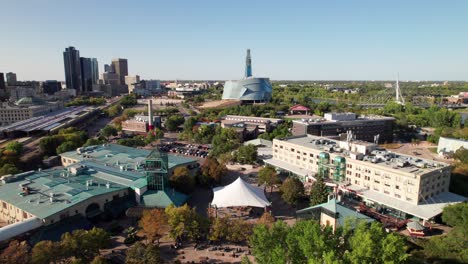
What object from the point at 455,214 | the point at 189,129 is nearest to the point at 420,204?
the point at 455,214

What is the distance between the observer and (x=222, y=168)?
162ft

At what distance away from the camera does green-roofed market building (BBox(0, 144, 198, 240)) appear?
1341 inches

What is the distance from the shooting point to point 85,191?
37938 mm

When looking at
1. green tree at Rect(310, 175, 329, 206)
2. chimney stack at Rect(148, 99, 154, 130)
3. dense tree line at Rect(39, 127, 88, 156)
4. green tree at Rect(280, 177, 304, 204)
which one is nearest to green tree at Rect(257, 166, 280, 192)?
green tree at Rect(280, 177, 304, 204)

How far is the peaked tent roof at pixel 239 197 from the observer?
38.1 m

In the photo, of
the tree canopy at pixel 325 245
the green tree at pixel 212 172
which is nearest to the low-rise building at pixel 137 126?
the green tree at pixel 212 172

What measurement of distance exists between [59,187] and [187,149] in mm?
37546

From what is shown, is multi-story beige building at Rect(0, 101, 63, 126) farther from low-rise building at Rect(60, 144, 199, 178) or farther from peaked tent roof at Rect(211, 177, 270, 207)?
peaked tent roof at Rect(211, 177, 270, 207)

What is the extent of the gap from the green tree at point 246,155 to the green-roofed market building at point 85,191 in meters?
15.9

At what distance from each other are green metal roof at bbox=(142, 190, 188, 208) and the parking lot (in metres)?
28.1

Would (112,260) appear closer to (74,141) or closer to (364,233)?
(364,233)

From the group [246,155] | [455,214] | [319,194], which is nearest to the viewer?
[455,214]

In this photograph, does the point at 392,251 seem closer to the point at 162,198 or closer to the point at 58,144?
the point at 162,198

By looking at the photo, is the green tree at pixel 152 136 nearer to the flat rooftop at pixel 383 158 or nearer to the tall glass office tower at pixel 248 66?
the flat rooftop at pixel 383 158
